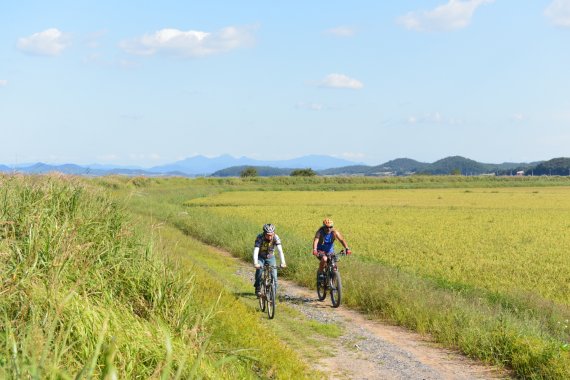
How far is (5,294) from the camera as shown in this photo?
6824 millimetres

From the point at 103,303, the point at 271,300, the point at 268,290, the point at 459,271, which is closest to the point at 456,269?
the point at 459,271

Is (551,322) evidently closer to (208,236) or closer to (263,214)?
(208,236)

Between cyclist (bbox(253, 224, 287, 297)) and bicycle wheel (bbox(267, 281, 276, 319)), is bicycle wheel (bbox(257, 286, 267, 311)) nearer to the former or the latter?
cyclist (bbox(253, 224, 287, 297))

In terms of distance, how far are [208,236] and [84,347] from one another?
23.0m

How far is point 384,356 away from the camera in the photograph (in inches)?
423

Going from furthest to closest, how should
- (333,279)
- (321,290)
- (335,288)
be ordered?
(321,290) → (333,279) → (335,288)

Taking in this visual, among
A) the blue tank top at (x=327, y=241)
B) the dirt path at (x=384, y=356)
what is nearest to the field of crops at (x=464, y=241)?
the blue tank top at (x=327, y=241)

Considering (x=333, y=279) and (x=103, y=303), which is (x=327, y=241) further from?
(x=103, y=303)

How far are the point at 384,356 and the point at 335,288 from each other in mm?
4176

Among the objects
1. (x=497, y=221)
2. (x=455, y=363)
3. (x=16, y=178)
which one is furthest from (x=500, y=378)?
(x=497, y=221)

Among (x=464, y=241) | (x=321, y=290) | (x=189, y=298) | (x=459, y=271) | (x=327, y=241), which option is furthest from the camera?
(x=464, y=241)

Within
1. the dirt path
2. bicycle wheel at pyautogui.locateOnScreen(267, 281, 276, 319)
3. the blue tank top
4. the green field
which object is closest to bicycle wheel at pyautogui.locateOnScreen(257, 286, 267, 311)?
bicycle wheel at pyautogui.locateOnScreen(267, 281, 276, 319)

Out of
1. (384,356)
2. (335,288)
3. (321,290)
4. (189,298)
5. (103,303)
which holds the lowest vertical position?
(384,356)

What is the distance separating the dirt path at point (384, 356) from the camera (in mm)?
9781
